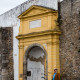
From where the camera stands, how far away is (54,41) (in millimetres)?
10586

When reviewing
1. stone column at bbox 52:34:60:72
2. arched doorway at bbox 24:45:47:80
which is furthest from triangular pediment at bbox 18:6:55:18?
arched doorway at bbox 24:45:47:80

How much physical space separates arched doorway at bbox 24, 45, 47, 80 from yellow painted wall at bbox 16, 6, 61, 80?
28 centimetres

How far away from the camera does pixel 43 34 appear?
36.0ft

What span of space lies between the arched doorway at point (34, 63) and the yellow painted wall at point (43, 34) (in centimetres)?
28

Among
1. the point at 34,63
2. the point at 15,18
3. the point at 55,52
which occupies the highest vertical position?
the point at 15,18

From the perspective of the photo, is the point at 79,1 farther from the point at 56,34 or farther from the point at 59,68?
the point at 59,68

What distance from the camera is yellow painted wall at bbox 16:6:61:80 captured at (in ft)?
34.6

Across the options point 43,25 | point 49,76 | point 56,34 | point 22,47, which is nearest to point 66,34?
point 56,34

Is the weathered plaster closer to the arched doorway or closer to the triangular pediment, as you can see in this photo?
the triangular pediment

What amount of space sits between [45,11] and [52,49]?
193 cm

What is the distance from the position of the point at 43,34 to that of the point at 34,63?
2.14 metres

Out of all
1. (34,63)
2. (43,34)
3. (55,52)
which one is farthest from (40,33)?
(34,63)

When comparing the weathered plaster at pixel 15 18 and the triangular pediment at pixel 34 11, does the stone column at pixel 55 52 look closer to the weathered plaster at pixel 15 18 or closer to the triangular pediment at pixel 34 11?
the triangular pediment at pixel 34 11

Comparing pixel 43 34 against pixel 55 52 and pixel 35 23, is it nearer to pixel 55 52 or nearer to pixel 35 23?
pixel 35 23
